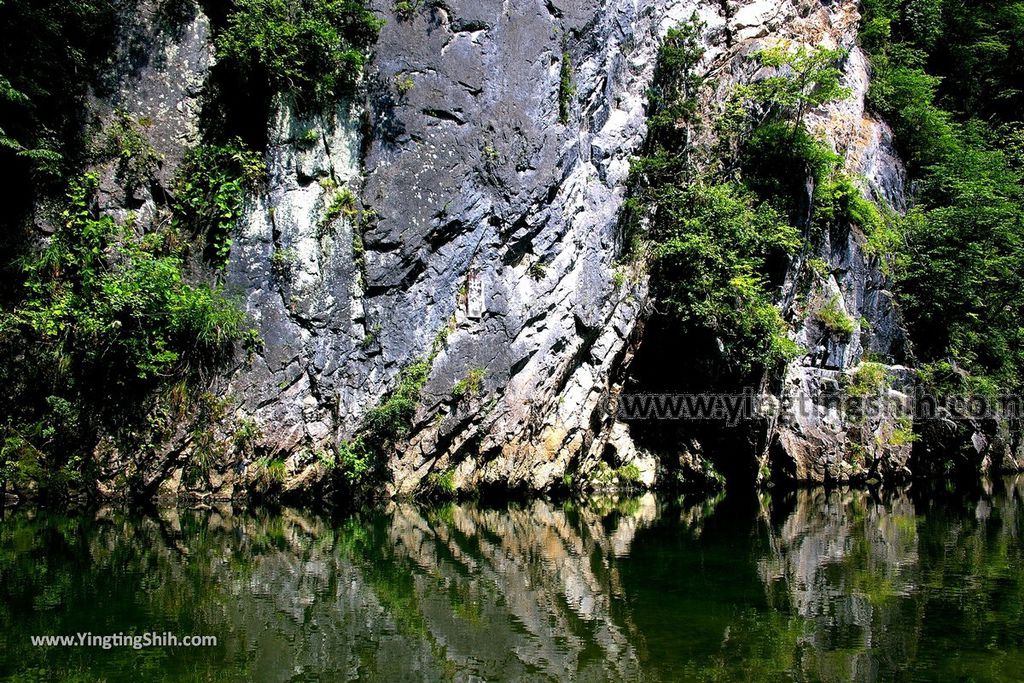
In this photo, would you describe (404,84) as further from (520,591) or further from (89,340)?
(520,591)

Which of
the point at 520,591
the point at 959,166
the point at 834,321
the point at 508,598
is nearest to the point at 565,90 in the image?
the point at 834,321

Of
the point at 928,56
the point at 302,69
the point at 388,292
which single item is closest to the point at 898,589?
the point at 388,292

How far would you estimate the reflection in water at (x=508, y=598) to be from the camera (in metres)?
4.60

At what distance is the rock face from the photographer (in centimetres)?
1227

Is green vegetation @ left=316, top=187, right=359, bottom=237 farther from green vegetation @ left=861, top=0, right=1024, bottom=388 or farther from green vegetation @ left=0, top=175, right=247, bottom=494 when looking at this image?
green vegetation @ left=861, top=0, right=1024, bottom=388

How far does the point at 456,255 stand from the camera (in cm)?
1338

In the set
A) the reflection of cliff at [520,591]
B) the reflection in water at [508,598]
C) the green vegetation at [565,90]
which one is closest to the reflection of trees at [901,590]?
the reflection in water at [508,598]

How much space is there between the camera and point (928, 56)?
73.0 feet

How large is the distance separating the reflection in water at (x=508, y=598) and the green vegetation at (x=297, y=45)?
741 centimetres

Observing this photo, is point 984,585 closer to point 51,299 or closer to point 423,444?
point 423,444

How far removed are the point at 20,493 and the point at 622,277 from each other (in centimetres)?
A: 1110

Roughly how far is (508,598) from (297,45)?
1024 cm

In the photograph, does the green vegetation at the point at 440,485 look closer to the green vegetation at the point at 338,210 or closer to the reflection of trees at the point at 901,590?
the green vegetation at the point at 338,210

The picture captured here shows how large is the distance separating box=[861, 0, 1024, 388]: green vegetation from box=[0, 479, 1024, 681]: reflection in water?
10.1 metres
